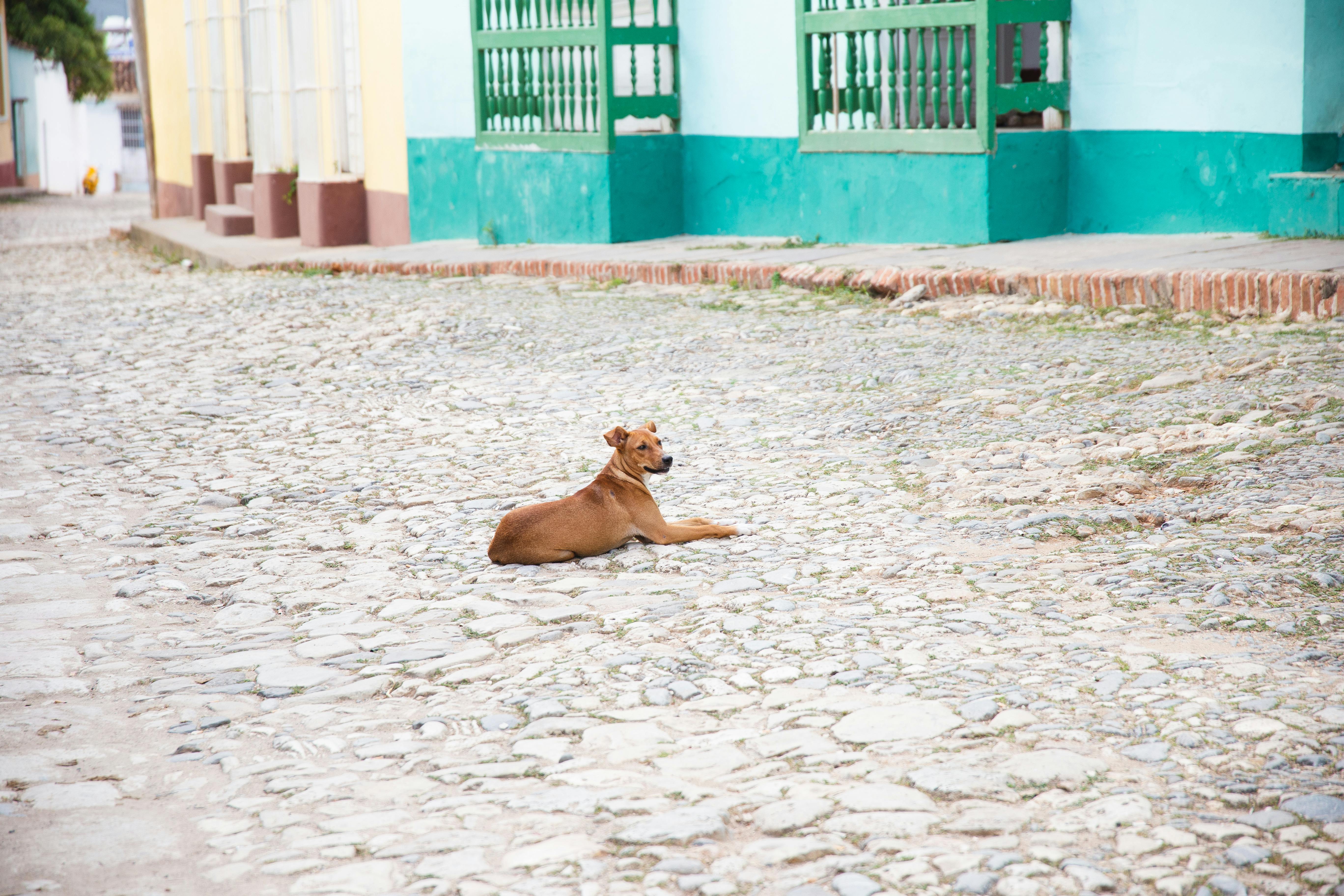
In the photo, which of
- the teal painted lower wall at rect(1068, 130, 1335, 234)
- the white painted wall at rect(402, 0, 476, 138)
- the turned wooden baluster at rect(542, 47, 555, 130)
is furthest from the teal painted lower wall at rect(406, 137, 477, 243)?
the teal painted lower wall at rect(1068, 130, 1335, 234)

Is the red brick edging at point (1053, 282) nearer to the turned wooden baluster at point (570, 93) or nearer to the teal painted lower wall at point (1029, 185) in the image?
the teal painted lower wall at point (1029, 185)

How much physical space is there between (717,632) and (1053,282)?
5243mm

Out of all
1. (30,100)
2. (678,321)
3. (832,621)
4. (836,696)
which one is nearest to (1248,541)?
(832,621)

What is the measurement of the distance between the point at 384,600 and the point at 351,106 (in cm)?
1210

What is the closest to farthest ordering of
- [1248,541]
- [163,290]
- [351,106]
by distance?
[1248,541]
[163,290]
[351,106]

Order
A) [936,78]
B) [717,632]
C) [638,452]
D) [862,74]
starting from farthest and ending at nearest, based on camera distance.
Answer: [862,74]
[936,78]
[638,452]
[717,632]

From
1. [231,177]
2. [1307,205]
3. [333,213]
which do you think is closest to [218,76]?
[231,177]

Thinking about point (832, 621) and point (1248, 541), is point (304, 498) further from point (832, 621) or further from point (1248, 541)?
point (1248, 541)

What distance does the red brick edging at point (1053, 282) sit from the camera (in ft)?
24.3

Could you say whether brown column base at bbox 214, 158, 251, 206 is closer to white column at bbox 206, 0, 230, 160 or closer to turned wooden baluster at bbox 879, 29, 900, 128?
white column at bbox 206, 0, 230, 160

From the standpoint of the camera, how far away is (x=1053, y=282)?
8.45 metres

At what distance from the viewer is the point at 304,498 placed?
577 centimetres

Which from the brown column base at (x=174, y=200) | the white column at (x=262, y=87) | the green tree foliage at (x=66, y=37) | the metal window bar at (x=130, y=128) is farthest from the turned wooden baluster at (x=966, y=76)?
the metal window bar at (x=130, y=128)

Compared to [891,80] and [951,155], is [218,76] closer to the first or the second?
[891,80]
